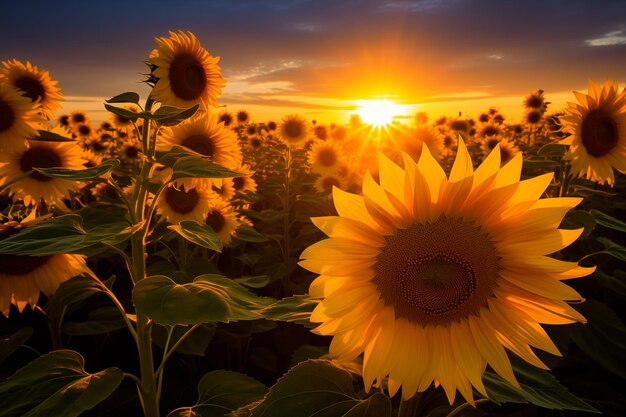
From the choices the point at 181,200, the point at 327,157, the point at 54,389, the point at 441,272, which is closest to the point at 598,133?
the point at 441,272

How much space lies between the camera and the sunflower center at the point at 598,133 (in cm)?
376

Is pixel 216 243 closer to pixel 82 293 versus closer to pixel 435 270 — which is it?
pixel 82 293

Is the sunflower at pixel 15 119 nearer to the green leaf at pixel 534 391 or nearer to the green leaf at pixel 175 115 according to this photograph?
the green leaf at pixel 175 115

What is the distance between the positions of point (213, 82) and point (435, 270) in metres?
2.75

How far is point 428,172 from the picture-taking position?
1319 millimetres

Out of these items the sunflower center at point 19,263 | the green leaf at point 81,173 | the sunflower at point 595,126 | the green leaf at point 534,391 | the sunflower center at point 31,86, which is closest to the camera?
the green leaf at point 534,391

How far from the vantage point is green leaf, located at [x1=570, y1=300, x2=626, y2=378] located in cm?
284

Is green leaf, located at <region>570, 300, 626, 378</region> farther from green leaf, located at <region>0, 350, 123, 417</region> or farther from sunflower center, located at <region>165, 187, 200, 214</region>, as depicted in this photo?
sunflower center, located at <region>165, 187, 200, 214</region>

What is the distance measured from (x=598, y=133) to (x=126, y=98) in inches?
145

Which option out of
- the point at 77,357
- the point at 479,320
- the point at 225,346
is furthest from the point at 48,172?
the point at 225,346

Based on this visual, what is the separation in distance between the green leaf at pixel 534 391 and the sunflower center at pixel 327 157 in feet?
25.6

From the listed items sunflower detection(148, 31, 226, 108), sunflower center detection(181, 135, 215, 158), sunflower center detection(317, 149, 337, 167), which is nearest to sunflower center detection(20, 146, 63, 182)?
sunflower center detection(181, 135, 215, 158)

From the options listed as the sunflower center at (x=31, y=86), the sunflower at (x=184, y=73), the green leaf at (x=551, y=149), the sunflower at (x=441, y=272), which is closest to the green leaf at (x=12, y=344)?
the sunflower at (x=184, y=73)

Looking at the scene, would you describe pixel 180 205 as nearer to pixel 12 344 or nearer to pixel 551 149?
pixel 12 344
